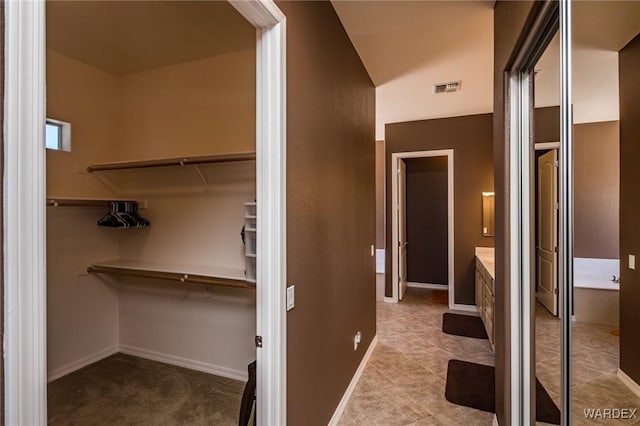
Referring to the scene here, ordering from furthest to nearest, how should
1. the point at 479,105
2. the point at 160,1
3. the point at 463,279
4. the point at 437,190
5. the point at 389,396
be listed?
the point at 437,190
the point at 463,279
the point at 479,105
the point at 389,396
the point at 160,1

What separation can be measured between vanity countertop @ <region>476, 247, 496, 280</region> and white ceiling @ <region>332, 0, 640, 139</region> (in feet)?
6.35

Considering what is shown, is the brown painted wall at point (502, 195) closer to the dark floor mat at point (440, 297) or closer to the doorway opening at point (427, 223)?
the dark floor mat at point (440, 297)

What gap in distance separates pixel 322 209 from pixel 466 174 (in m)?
3.49

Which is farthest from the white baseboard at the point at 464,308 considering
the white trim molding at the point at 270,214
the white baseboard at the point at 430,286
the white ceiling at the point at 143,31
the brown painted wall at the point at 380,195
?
the white ceiling at the point at 143,31

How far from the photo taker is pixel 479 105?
4.11 meters

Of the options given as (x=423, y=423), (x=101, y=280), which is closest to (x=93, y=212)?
(x=101, y=280)

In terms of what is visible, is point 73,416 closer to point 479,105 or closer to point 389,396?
point 389,396

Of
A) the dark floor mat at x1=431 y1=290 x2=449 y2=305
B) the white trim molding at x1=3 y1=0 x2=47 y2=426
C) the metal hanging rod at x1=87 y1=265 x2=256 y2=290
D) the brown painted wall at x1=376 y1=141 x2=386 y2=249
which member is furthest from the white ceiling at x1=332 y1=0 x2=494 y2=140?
the dark floor mat at x1=431 y1=290 x2=449 y2=305

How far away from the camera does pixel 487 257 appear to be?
415 centimetres

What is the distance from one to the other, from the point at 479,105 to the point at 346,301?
3.25 m

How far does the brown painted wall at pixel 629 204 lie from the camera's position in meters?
0.85

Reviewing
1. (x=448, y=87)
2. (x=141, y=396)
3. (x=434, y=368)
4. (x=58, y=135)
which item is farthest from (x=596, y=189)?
(x=58, y=135)

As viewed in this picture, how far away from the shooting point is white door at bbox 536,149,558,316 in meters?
1.27

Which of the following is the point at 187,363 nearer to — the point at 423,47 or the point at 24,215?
the point at 24,215
